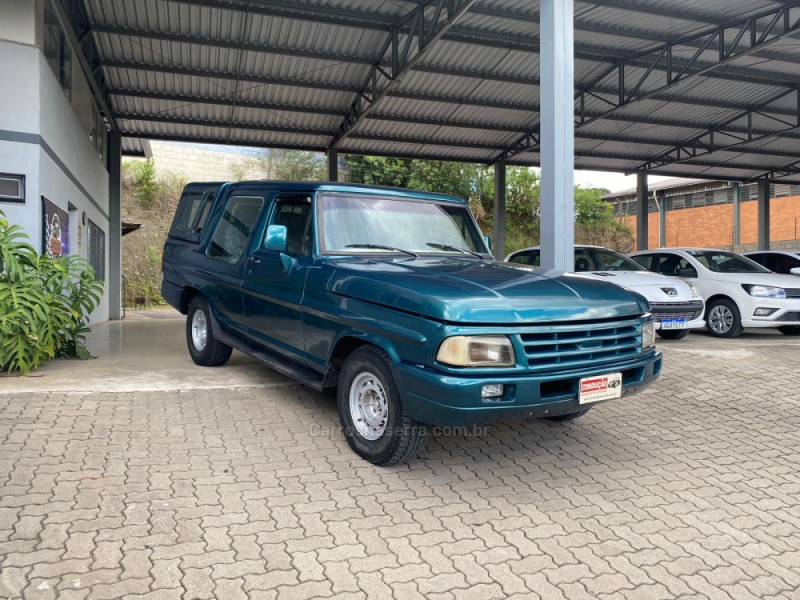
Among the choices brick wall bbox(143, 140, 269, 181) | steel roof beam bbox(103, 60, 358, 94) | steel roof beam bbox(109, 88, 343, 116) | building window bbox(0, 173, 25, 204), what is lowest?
building window bbox(0, 173, 25, 204)

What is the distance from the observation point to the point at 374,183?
26.5m

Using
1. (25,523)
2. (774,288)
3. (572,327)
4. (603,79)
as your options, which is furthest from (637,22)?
(25,523)

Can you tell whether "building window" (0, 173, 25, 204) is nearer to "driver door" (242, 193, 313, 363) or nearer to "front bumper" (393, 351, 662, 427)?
"driver door" (242, 193, 313, 363)

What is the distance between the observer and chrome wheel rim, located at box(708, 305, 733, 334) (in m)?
9.81

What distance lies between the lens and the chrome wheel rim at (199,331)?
251 inches

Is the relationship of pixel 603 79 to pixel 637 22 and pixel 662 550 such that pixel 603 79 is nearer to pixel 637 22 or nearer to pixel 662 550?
pixel 637 22

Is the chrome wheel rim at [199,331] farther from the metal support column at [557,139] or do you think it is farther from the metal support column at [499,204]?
the metal support column at [499,204]

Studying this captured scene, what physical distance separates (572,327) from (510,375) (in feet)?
1.79

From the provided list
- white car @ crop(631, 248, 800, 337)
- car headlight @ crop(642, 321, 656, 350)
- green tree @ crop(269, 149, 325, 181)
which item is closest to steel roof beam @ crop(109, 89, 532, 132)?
white car @ crop(631, 248, 800, 337)

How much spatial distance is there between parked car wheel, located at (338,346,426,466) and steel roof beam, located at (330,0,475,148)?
288 inches

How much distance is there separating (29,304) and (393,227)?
3.82m

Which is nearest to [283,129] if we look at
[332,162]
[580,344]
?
[332,162]

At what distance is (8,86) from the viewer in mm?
7355

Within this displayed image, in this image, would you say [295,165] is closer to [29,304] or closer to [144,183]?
[144,183]
